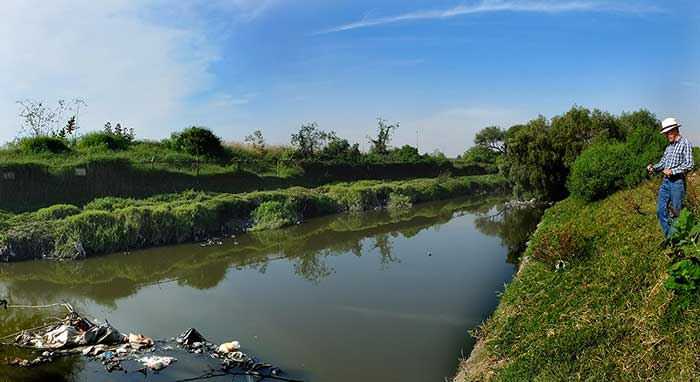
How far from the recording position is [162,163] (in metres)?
22.1

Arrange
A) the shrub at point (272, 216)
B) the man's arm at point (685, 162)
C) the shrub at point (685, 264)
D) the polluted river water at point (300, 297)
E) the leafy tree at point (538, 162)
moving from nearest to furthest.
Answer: the shrub at point (685, 264) → the man's arm at point (685, 162) → the polluted river water at point (300, 297) → the shrub at point (272, 216) → the leafy tree at point (538, 162)

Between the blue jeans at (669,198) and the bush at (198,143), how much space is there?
2219cm

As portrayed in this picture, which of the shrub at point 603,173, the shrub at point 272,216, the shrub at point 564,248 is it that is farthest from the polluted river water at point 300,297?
the shrub at point 603,173

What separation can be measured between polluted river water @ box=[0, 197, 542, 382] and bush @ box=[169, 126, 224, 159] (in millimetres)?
8442

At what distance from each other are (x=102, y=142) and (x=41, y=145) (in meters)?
2.83

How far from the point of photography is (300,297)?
34.0 feet

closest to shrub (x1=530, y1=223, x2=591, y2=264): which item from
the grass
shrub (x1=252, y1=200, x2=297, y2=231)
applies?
shrub (x1=252, y1=200, x2=297, y2=231)

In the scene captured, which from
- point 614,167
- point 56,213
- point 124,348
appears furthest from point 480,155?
point 124,348

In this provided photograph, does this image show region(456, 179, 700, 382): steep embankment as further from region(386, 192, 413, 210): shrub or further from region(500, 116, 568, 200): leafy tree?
region(386, 192, 413, 210): shrub

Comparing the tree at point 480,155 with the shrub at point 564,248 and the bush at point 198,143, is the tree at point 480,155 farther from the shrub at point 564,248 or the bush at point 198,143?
the shrub at point 564,248

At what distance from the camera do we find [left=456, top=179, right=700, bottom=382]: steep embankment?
386cm

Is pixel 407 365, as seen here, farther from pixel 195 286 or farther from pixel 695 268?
pixel 195 286

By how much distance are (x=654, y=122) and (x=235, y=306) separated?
23.3m

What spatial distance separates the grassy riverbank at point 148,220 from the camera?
45.2ft
